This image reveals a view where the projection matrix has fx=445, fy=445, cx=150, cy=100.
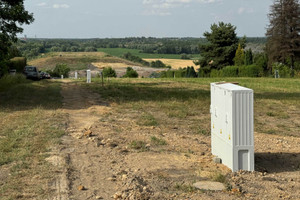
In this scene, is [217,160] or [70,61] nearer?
[217,160]

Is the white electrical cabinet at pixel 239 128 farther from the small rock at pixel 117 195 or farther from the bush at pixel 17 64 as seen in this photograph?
the bush at pixel 17 64

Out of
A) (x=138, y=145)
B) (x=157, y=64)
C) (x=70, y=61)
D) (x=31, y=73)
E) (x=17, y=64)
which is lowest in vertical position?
(x=138, y=145)

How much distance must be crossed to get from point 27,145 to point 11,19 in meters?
12.7

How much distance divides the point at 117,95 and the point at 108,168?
42.5ft

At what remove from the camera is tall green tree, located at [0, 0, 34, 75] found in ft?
64.8

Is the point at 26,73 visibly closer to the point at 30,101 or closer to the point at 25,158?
the point at 30,101

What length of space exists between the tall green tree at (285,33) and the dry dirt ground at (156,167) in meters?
39.2

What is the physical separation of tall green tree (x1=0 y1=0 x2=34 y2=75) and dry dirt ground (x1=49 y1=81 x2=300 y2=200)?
10.4 meters

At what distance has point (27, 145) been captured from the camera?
9.00 meters

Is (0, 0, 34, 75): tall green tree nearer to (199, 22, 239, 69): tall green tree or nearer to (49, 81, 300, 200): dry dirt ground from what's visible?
(49, 81, 300, 200): dry dirt ground

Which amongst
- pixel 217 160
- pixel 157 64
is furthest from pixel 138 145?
pixel 157 64

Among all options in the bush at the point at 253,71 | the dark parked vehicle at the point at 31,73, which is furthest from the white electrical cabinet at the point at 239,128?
the bush at the point at 253,71

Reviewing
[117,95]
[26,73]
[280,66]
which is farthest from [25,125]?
[280,66]

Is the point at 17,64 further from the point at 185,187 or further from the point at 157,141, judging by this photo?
the point at 185,187
